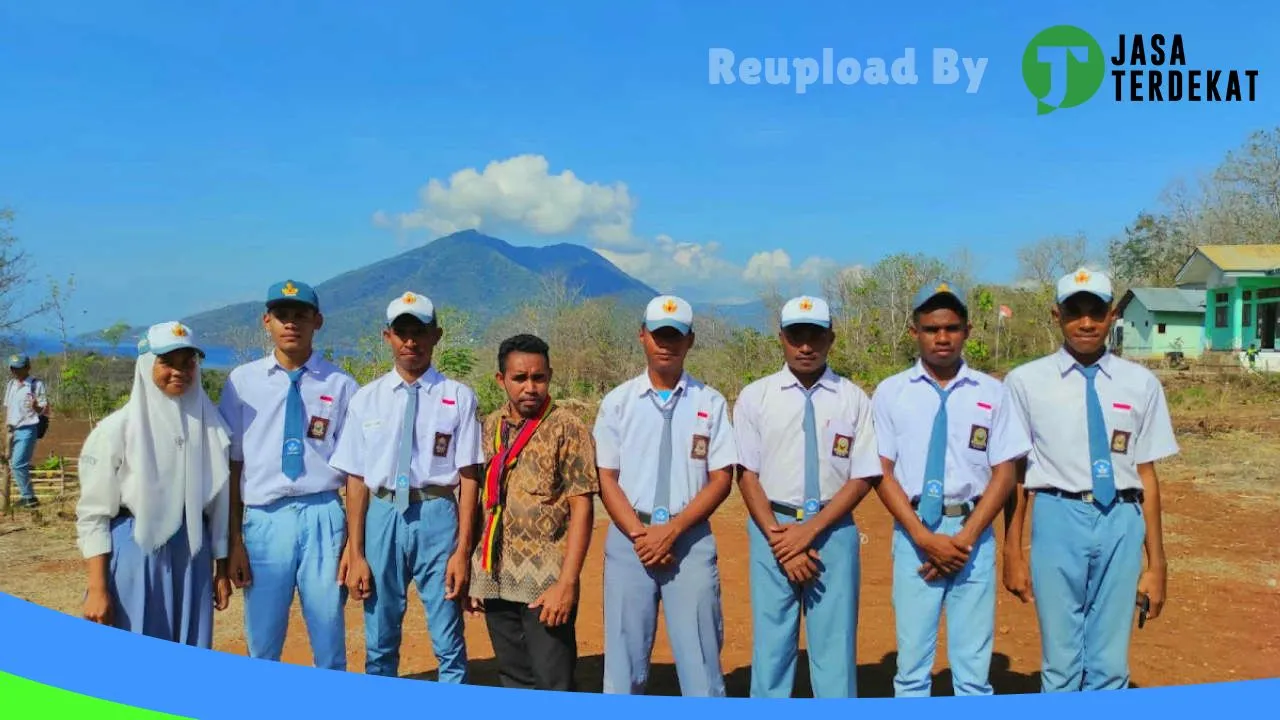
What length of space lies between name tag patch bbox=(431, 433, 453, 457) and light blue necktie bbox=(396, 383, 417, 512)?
0.29 ft

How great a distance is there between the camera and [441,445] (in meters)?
3.50

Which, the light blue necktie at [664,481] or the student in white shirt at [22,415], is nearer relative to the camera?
the light blue necktie at [664,481]

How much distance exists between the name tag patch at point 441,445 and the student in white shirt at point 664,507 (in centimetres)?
59

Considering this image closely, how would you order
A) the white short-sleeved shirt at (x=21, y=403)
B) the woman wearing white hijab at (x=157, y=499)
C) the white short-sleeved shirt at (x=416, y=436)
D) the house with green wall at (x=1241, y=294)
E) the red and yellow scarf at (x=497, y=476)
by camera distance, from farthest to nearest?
the house with green wall at (x=1241, y=294)
the white short-sleeved shirt at (x=21, y=403)
the white short-sleeved shirt at (x=416, y=436)
the red and yellow scarf at (x=497, y=476)
the woman wearing white hijab at (x=157, y=499)

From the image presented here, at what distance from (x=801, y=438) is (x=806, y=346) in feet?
1.09

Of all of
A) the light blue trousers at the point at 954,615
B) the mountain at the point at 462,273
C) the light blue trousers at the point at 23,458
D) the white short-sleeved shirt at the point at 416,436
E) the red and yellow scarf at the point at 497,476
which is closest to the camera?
the light blue trousers at the point at 954,615

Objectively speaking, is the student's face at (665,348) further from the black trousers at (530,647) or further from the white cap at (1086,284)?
the white cap at (1086,284)

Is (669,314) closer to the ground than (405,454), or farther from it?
farther from it

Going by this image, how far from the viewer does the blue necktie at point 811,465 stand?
3.31 meters

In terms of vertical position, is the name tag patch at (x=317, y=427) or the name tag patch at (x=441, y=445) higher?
the name tag patch at (x=317, y=427)

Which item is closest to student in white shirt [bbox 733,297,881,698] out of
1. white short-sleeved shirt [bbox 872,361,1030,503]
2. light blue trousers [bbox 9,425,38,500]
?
white short-sleeved shirt [bbox 872,361,1030,503]

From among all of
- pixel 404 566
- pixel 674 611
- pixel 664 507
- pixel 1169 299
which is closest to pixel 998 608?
pixel 674 611

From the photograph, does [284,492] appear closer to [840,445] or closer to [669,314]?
[669,314]

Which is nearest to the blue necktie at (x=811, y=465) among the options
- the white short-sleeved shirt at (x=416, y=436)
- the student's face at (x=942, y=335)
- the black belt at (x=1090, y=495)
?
the student's face at (x=942, y=335)
